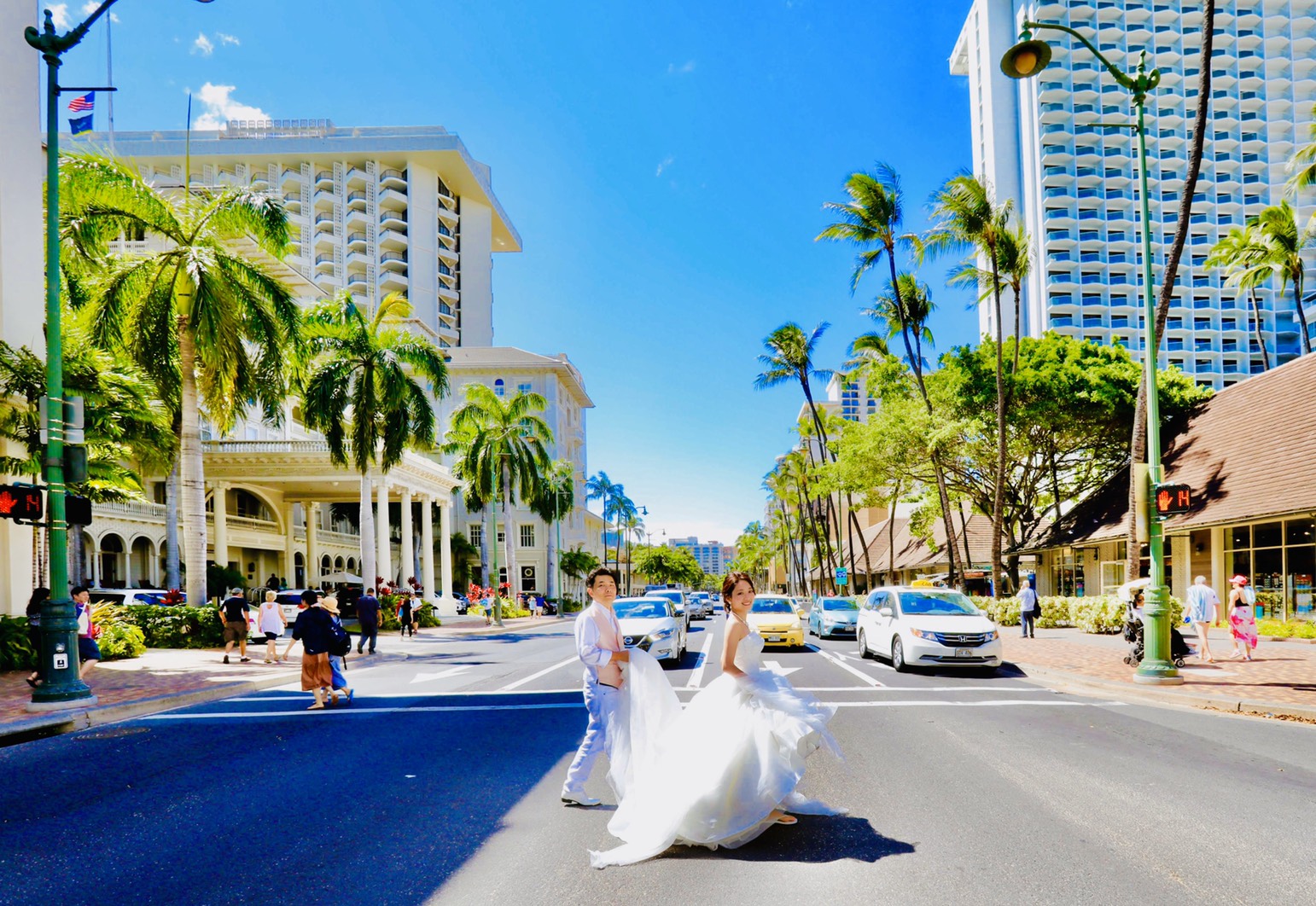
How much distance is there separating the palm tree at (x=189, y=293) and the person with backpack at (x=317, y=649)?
37.4ft

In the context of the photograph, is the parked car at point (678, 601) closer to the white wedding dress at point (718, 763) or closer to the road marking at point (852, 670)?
the road marking at point (852, 670)

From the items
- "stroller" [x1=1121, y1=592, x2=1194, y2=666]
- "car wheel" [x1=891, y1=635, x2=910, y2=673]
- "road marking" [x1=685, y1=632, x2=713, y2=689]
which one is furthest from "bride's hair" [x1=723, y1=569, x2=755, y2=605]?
"stroller" [x1=1121, y1=592, x2=1194, y2=666]

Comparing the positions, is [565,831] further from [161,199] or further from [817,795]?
[161,199]

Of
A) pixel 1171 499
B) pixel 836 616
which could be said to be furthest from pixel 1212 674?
pixel 836 616

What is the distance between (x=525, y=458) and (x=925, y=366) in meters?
20.9

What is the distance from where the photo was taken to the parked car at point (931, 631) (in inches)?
656

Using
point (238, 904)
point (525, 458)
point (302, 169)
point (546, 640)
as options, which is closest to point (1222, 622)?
point (546, 640)

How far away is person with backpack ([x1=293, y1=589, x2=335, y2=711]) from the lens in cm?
1344

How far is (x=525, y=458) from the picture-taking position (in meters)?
49.5

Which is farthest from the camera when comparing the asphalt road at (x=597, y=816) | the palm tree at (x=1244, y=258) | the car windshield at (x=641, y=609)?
the palm tree at (x=1244, y=258)

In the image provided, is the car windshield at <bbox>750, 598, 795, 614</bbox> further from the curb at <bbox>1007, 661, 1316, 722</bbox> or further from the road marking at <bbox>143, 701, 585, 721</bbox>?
the road marking at <bbox>143, 701, 585, 721</bbox>

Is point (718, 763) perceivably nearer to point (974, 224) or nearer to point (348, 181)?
point (974, 224)

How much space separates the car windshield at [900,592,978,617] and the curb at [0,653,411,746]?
12.0 m

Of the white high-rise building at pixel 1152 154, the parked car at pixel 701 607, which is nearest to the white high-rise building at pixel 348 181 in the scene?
the parked car at pixel 701 607
